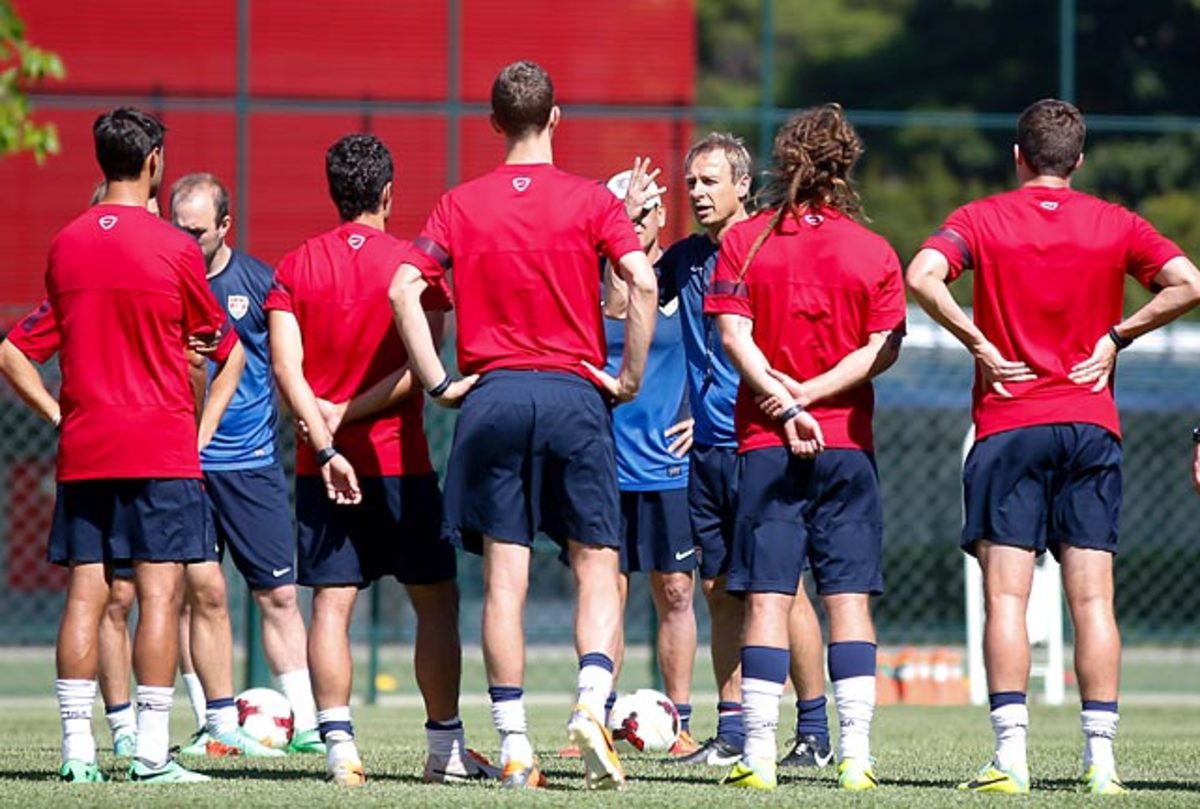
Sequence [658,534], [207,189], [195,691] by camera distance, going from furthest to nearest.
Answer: [195,691]
[658,534]
[207,189]

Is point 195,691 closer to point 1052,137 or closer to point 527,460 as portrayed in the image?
point 527,460

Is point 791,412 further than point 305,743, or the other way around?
point 305,743

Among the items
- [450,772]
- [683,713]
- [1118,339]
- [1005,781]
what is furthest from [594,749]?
[683,713]

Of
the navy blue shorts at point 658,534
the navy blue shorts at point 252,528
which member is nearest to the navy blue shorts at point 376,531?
the navy blue shorts at point 252,528

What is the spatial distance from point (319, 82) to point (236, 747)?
12.5m

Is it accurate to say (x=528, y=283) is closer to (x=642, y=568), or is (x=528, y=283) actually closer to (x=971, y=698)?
(x=642, y=568)

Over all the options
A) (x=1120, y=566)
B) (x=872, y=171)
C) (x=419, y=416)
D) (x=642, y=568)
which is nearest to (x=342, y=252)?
(x=419, y=416)

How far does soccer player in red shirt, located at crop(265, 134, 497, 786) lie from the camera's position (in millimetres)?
7527

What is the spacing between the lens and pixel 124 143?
292 inches

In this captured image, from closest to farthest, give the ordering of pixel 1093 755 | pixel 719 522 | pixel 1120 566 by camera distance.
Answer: pixel 1093 755
pixel 719 522
pixel 1120 566

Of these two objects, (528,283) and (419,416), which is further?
(419,416)

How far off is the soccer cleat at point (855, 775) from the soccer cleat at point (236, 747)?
9.28ft

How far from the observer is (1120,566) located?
62.1ft

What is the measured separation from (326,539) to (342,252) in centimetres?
98
